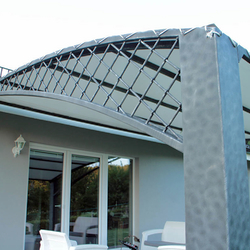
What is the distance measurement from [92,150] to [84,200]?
3.88 feet

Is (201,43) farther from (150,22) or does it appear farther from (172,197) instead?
(150,22)

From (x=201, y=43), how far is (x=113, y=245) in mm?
6419

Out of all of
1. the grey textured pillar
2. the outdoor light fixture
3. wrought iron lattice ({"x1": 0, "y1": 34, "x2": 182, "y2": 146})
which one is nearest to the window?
the outdoor light fixture

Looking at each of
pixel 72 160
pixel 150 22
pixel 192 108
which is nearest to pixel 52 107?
pixel 72 160

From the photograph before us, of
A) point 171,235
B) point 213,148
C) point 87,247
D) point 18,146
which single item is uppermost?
point 18,146

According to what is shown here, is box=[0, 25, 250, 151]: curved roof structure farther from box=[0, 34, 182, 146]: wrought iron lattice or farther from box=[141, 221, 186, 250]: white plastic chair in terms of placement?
box=[141, 221, 186, 250]: white plastic chair

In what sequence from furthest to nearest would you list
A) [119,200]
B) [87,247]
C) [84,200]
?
[119,200], [84,200], [87,247]

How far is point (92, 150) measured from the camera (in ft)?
23.0

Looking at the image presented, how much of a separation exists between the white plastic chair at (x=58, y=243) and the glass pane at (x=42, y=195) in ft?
4.75

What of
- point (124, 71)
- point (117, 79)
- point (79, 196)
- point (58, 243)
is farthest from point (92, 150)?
point (124, 71)

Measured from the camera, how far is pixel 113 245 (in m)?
7.17

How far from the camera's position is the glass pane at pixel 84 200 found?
654 centimetres

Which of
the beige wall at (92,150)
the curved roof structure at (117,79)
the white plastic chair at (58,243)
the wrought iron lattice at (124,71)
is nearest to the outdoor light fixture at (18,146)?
the beige wall at (92,150)

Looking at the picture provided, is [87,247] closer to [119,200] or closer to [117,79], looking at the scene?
[117,79]
